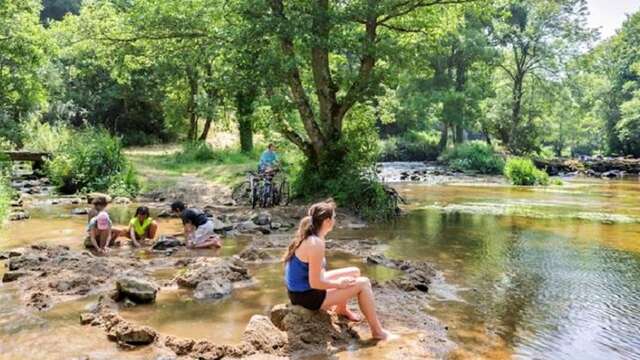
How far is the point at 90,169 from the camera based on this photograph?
75.4ft

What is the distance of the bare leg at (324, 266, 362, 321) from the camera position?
7.17 meters

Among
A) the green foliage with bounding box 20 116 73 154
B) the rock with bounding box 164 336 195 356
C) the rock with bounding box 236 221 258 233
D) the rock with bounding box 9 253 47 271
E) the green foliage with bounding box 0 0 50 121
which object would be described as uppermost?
the green foliage with bounding box 0 0 50 121

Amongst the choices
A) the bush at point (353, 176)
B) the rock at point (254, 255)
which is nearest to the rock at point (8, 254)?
the rock at point (254, 255)

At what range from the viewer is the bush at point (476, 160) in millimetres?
41312

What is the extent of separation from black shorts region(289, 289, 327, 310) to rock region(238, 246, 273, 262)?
4596mm

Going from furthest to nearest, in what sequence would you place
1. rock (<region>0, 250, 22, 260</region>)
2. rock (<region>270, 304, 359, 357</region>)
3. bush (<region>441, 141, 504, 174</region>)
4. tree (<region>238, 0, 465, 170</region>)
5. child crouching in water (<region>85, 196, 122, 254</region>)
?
1. bush (<region>441, 141, 504, 174</region>)
2. tree (<region>238, 0, 465, 170</region>)
3. child crouching in water (<region>85, 196, 122, 254</region>)
4. rock (<region>0, 250, 22, 260</region>)
5. rock (<region>270, 304, 359, 357</region>)

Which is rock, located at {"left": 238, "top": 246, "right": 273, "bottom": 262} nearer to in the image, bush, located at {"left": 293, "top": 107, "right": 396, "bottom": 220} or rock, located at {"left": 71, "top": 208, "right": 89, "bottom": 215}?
bush, located at {"left": 293, "top": 107, "right": 396, "bottom": 220}

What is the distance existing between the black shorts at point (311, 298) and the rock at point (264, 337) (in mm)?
431

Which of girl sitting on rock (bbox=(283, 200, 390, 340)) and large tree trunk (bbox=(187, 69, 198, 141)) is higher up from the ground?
large tree trunk (bbox=(187, 69, 198, 141))

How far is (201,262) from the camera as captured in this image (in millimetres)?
10047

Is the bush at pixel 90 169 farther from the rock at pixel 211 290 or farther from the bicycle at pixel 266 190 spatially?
the rock at pixel 211 290

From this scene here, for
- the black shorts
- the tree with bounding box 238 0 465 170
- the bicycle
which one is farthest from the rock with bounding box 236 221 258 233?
the black shorts

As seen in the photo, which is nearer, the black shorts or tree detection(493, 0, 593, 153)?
the black shorts

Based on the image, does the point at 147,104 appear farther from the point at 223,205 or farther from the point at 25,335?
the point at 25,335
